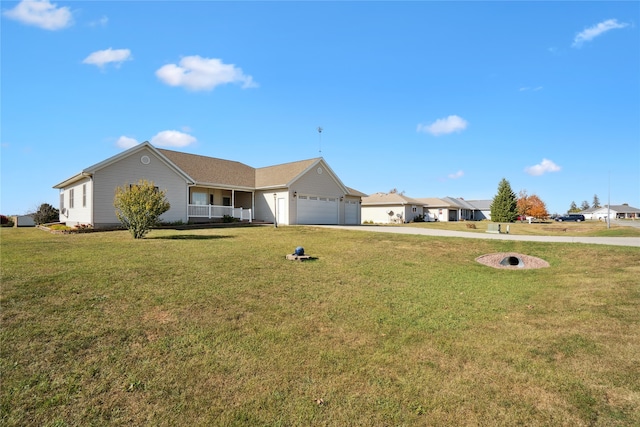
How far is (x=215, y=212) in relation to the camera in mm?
26109

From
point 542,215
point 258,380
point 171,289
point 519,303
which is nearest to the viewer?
point 258,380

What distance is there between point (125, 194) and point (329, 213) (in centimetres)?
1826

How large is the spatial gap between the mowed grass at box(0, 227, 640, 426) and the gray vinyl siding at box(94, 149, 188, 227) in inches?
454

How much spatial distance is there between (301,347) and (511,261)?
11197 millimetres

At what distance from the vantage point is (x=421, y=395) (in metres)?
4.25

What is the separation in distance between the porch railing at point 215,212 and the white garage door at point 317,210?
4265 mm

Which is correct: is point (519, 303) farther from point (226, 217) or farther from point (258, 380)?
point (226, 217)

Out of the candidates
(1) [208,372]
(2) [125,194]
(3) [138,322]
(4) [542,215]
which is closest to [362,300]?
(1) [208,372]

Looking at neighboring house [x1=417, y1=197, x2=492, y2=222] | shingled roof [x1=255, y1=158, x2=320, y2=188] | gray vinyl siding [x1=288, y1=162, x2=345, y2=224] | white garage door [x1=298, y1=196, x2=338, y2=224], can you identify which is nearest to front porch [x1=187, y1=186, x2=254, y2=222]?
shingled roof [x1=255, y1=158, x2=320, y2=188]

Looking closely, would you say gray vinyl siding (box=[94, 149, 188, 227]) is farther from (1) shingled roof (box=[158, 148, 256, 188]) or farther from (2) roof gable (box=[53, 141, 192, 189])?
(1) shingled roof (box=[158, 148, 256, 188])

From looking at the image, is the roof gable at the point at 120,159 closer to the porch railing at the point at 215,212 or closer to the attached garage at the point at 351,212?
the porch railing at the point at 215,212

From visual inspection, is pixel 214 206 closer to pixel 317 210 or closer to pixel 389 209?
pixel 317 210

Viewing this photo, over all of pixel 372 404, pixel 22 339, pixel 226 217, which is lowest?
pixel 372 404

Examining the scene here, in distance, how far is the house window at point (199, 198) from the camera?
2616cm
